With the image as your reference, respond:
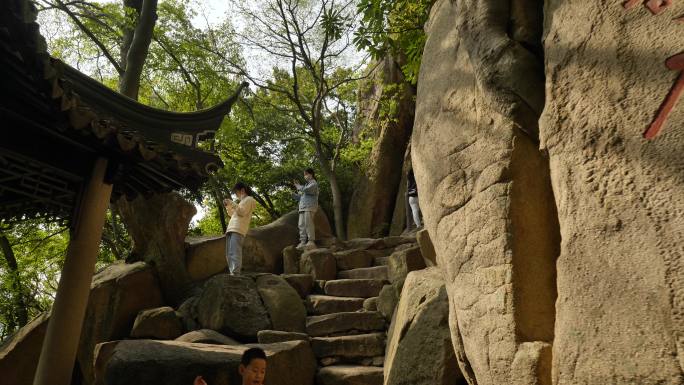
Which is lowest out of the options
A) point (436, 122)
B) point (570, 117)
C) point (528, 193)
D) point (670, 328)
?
point (670, 328)

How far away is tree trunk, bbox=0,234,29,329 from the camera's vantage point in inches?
561

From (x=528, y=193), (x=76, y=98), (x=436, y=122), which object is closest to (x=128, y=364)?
(x=76, y=98)

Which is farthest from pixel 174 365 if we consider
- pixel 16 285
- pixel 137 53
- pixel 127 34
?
pixel 16 285

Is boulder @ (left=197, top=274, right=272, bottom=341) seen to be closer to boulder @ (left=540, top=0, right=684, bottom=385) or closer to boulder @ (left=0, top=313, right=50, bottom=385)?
boulder @ (left=0, top=313, right=50, bottom=385)

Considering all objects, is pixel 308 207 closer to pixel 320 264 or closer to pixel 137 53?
pixel 320 264

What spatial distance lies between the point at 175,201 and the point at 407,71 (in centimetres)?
571

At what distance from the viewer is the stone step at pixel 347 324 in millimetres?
7371

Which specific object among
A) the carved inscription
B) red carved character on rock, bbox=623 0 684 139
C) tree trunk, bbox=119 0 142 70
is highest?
tree trunk, bbox=119 0 142 70

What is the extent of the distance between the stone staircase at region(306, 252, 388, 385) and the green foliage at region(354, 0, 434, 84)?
12.2 feet

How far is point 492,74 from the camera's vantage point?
3191 millimetres

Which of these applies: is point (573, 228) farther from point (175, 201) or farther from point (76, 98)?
point (175, 201)

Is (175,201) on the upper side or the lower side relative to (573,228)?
upper

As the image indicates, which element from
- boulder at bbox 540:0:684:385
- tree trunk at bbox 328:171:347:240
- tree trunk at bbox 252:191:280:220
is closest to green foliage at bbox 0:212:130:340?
tree trunk at bbox 252:191:280:220

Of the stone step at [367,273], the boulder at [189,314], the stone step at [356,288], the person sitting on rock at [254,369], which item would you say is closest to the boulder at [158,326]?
the boulder at [189,314]
